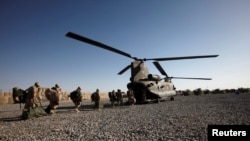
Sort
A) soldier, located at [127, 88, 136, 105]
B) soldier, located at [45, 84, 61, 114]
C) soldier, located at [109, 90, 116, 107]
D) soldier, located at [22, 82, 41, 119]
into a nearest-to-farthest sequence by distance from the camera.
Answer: soldier, located at [22, 82, 41, 119] → soldier, located at [45, 84, 61, 114] → soldier, located at [109, 90, 116, 107] → soldier, located at [127, 88, 136, 105]

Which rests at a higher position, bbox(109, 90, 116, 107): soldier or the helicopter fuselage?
the helicopter fuselage

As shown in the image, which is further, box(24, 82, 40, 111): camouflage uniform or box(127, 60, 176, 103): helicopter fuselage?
box(127, 60, 176, 103): helicopter fuselage

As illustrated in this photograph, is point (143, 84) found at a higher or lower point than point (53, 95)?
higher

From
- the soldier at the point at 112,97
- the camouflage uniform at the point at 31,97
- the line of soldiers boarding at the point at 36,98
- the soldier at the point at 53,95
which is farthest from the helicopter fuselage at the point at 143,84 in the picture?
the camouflage uniform at the point at 31,97

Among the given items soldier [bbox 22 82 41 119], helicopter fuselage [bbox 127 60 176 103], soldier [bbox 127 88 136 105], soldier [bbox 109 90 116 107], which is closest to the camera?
soldier [bbox 22 82 41 119]

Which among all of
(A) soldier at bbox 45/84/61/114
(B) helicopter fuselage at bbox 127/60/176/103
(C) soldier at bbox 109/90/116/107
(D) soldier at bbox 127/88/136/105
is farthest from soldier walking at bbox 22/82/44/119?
(B) helicopter fuselage at bbox 127/60/176/103

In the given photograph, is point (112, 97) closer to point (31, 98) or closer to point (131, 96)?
point (131, 96)

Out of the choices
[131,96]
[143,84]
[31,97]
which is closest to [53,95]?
[31,97]

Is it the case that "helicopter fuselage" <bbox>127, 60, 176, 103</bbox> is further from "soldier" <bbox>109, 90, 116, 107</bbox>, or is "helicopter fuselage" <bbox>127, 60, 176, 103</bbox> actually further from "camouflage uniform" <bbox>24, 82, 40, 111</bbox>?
"camouflage uniform" <bbox>24, 82, 40, 111</bbox>

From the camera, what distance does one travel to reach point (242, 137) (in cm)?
490

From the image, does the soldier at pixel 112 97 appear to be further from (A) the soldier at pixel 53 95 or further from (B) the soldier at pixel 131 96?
(A) the soldier at pixel 53 95

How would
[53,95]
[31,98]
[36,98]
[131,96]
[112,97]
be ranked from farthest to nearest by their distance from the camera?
[131,96], [112,97], [53,95], [36,98], [31,98]

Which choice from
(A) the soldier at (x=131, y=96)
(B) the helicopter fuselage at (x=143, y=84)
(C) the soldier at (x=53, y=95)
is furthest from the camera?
(B) the helicopter fuselage at (x=143, y=84)

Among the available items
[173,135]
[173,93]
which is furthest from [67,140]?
[173,93]
